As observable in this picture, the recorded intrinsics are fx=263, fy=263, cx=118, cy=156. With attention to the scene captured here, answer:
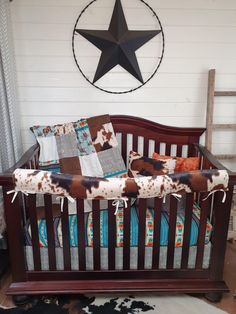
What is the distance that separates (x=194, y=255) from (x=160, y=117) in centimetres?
108

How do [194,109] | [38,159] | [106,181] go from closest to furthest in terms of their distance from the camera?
[106,181]
[38,159]
[194,109]

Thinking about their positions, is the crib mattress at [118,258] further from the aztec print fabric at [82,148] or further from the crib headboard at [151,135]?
the crib headboard at [151,135]

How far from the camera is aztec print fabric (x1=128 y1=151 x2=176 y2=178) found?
5.94ft

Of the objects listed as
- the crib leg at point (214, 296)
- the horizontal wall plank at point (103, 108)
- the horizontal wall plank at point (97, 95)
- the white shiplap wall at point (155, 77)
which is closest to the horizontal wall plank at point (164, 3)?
the white shiplap wall at point (155, 77)

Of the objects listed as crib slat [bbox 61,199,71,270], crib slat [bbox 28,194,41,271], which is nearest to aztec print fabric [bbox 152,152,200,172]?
crib slat [bbox 61,199,71,270]

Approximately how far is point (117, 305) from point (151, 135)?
Result: 1223 mm

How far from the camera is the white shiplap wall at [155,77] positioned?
1915 millimetres

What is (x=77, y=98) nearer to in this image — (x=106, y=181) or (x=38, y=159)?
(x=38, y=159)

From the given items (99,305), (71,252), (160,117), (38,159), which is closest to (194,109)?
(160,117)

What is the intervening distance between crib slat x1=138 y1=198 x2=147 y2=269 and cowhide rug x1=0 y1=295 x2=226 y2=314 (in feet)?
0.74

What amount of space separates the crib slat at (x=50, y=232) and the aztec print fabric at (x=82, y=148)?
1.85ft

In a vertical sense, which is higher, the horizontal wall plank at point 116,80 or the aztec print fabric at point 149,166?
the horizontal wall plank at point 116,80

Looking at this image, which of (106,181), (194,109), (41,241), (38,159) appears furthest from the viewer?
(194,109)

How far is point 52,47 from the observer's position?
1.97 meters
